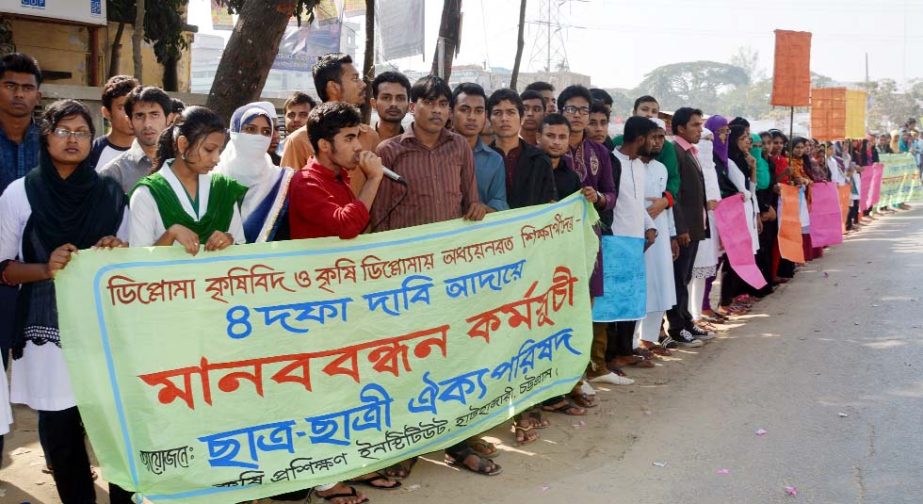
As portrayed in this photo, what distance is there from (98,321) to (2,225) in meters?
0.60

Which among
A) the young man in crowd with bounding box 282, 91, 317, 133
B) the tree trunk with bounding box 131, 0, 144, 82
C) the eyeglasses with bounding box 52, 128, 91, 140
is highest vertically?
the tree trunk with bounding box 131, 0, 144, 82

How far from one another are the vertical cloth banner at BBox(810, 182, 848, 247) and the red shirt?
1065cm

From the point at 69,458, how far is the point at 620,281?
382 cm

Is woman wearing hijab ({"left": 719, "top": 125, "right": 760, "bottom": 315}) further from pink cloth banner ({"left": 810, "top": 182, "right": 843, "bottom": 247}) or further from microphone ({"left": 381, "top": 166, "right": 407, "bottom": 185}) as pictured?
microphone ({"left": 381, "top": 166, "right": 407, "bottom": 185})

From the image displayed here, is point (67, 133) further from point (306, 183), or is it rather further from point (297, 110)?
point (297, 110)

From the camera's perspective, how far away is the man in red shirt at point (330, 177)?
155 inches

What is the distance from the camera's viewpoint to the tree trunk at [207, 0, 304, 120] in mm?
6676

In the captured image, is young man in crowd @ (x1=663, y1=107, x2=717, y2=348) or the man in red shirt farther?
young man in crowd @ (x1=663, y1=107, x2=717, y2=348)

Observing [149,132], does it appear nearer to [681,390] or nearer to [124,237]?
[124,237]

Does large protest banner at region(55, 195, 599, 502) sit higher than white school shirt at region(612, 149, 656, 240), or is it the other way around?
white school shirt at region(612, 149, 656, 240)

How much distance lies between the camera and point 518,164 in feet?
17.4

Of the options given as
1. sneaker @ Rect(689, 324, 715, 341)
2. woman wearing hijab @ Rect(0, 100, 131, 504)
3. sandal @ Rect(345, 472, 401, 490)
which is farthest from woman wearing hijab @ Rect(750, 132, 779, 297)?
woman wearing hijab @ Rect(0, 100, 131, 504)

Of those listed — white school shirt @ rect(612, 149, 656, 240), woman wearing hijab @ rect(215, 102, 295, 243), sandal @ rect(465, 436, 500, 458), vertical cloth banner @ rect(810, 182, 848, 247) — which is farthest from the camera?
vertical cloth banner @ rect(810, 182, 848, 247)

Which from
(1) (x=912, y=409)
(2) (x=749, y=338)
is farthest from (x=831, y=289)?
(1) (x=912, y=409)
